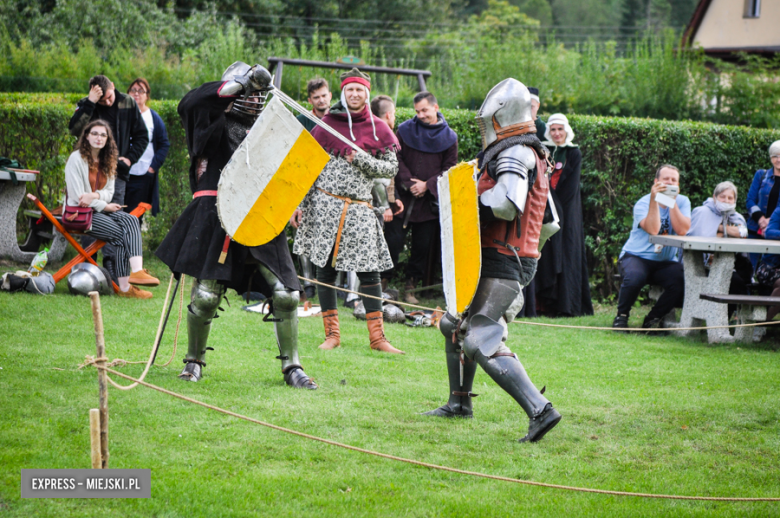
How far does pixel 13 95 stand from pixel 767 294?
855cm

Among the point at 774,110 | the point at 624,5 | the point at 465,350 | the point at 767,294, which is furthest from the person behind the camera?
the point at 624,5

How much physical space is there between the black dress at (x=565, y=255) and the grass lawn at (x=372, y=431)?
1841 mm

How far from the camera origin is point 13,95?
9.56 m

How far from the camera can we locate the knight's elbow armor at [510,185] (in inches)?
142

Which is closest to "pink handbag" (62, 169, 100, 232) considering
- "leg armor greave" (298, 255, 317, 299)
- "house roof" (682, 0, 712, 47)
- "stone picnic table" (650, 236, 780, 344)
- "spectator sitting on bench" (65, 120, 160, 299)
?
"spectator sitting on bench" (65, 120, 160, 299)

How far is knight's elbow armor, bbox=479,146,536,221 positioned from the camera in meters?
3.61

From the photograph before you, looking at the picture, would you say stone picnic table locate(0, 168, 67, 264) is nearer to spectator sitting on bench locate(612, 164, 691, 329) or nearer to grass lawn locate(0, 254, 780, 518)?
grass lawn locate(0, 254, 780, 518)

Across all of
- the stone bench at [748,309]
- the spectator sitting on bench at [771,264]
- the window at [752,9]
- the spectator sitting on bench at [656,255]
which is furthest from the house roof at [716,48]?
the stone bench at [748,309]

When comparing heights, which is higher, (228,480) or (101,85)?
(101,85)

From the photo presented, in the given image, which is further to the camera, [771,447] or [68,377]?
[68,377]

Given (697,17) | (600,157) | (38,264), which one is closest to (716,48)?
(697,17)

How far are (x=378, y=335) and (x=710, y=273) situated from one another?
3.05 meters

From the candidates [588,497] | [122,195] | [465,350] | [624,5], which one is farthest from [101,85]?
[624,5]

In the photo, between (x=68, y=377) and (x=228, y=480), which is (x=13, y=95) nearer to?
(x=68, y=377)
